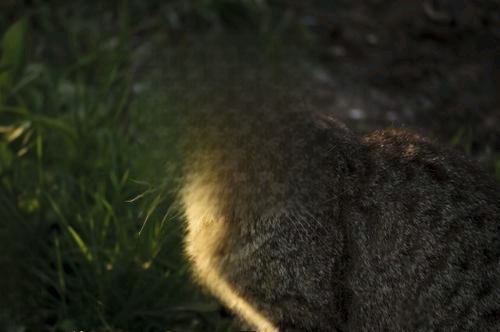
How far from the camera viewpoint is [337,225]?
269 centimetres

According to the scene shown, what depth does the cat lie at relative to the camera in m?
2.56

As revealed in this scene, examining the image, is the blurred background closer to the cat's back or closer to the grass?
the grass

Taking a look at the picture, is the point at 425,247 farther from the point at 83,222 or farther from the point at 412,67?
the point at 412,67

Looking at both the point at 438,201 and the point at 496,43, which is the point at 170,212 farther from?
the point at 496,43

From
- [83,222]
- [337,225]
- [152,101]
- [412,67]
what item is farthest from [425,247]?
[412,67]

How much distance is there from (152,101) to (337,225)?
6.11ft

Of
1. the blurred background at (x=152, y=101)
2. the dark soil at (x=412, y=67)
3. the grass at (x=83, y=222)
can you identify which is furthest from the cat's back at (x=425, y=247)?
the dark soil at (x=412, y=67)

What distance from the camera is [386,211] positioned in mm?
2660

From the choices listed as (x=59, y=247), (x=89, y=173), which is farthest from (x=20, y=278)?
(x=89, y=173)

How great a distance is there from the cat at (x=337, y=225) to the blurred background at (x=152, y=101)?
16 cm

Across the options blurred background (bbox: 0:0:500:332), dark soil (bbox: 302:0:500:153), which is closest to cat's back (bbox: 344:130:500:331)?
blurred background (bbox: 0:0:500:332)

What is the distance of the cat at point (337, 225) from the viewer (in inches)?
101

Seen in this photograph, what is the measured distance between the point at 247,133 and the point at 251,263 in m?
0.45

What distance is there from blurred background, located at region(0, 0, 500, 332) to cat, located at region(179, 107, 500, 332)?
16cm
